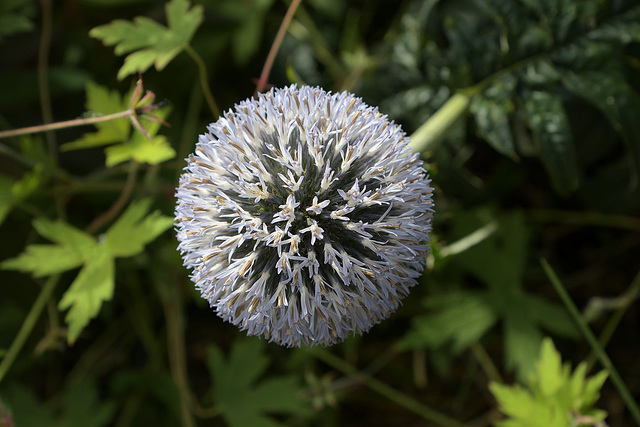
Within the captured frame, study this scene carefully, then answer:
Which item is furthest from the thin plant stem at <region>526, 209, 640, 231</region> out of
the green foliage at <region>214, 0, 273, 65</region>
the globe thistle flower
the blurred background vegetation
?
the green foliage at <region>214, 0, 273, 65</region>

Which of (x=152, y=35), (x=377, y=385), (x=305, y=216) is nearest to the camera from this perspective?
(x=305, y=216)

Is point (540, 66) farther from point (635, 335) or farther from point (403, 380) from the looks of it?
point (403, 380)

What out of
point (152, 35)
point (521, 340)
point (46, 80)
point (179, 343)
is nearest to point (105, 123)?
point (152, 35)

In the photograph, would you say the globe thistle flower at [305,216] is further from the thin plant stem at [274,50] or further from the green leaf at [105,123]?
the green leaf at [105,123]

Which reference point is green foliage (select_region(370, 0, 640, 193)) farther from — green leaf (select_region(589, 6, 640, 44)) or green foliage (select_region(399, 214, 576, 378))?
green foliage (select_region(399, 214, 576, 378))

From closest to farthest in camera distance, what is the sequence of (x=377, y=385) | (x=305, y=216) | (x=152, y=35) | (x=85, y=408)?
(x=305, y=216)
(x=152, y=35)
(x=85, y=408)
(x=377, y=385)

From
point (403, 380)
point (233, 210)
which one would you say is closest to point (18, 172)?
point (233, 210)

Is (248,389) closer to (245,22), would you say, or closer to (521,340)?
(521,340)
